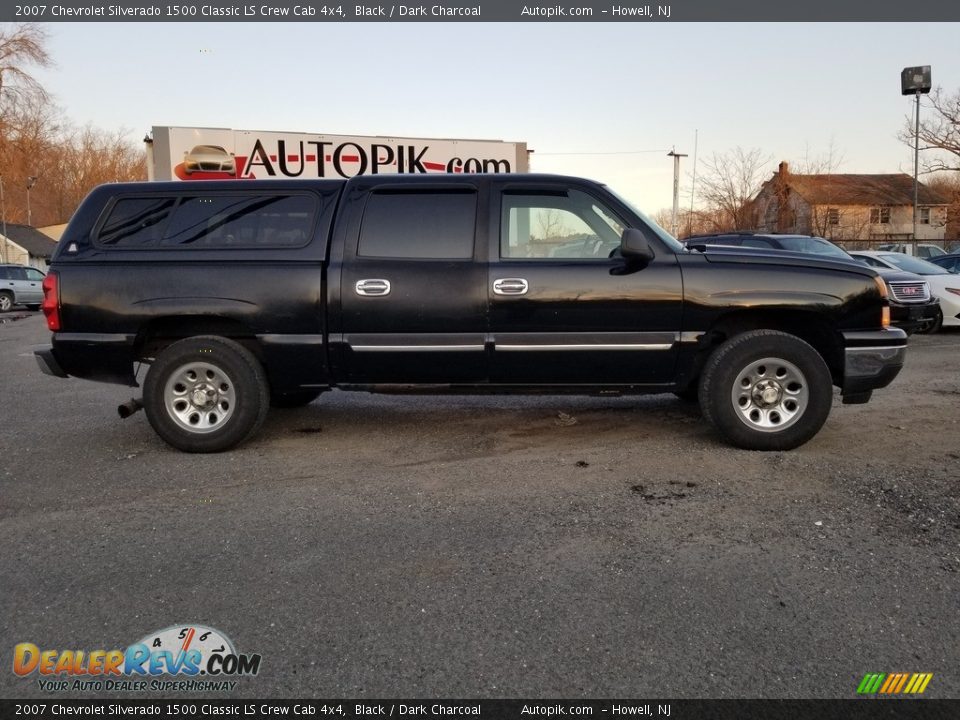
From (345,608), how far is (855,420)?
4800 mm

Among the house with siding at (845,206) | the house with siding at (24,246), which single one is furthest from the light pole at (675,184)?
the house with siding at (24,246)

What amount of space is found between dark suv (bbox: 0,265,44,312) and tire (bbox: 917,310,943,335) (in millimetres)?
25336

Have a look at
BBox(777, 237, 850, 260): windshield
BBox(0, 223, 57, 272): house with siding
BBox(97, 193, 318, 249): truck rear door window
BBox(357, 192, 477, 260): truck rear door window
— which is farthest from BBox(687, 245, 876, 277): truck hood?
BBox(0, 223, 57, 272): house with siding

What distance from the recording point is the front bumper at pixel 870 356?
486 cm

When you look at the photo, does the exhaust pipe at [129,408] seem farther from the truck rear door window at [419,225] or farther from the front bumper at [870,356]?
the front bumper at [870,356]

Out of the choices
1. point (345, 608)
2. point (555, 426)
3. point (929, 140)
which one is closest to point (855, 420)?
point (555, 426)

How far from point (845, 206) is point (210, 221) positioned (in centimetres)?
4717

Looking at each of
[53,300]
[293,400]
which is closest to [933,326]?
[293,400]

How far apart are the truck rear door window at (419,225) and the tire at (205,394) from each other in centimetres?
120

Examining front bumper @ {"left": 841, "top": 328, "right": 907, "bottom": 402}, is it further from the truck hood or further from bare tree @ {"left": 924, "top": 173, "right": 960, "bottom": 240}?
bare tree @ {"left": 924, "top": 173, "right": 960, "bottom": 240}

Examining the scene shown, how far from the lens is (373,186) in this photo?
5180mm

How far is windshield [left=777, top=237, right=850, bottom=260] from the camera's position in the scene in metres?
12.6

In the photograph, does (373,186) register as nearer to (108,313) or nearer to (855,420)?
(108,313)

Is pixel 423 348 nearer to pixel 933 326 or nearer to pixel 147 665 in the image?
pixel 147 665
